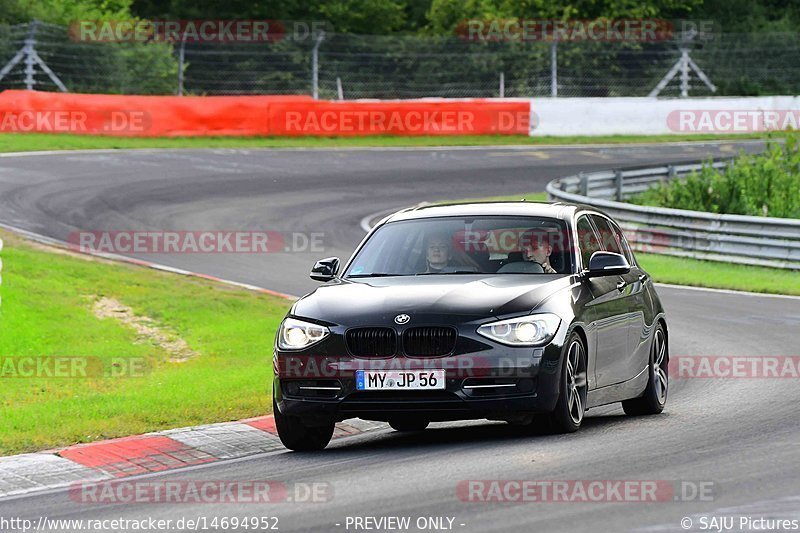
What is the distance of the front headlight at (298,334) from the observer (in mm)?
9570

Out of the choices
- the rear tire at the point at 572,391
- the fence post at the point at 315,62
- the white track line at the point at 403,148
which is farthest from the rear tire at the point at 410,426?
the fence post at the point at 315,62

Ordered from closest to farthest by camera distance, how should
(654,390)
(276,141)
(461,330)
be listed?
(461,330) → (654,390) → (276,141)

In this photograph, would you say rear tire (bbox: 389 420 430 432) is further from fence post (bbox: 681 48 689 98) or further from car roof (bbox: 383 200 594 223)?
fence post (bbox: 681 48 689 98)

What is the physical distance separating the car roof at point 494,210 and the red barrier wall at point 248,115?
27.1 m

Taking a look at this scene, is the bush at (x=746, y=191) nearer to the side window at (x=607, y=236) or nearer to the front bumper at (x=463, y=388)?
the side window at (x=607, y=236)

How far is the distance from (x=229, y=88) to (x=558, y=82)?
31.5ft

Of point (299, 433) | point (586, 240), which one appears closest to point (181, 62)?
point (586, 240)

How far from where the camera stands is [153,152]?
35594mm

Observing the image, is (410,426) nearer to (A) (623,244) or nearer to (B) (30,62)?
(A) (623,244)

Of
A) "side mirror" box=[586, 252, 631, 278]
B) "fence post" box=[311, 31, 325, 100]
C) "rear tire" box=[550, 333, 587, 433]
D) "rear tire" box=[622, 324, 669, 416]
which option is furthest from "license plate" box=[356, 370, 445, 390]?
"fence post" box=[311, 31, 325, 100]

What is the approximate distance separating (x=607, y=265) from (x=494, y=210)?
3.24 feet

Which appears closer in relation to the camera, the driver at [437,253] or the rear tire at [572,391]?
the rear tire at [572,391]

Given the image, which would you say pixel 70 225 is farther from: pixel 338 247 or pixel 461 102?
pixel 461 102

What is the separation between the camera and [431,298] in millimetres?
9516
